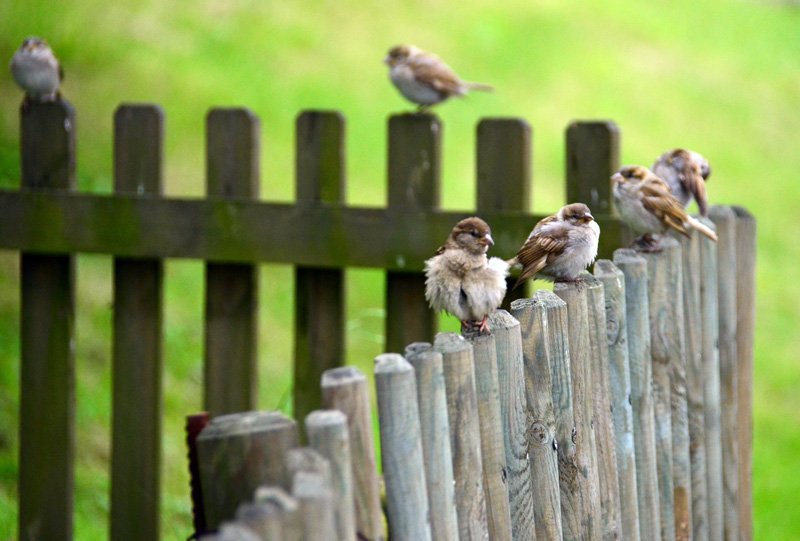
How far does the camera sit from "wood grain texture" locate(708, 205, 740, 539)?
4.62m

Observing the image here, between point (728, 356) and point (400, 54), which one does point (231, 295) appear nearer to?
point (728, 356)

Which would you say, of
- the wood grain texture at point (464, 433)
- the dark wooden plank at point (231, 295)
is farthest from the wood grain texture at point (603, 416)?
the dark wooden plank at point (231, 295)

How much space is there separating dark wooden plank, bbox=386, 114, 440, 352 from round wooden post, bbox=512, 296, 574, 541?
1.56 m

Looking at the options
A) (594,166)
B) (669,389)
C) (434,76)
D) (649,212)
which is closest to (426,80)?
(434,76)

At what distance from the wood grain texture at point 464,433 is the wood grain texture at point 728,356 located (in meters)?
2.19

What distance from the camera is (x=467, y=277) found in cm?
359

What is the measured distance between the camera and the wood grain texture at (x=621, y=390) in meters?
3.60

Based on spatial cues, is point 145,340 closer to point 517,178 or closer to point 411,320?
point 411,320

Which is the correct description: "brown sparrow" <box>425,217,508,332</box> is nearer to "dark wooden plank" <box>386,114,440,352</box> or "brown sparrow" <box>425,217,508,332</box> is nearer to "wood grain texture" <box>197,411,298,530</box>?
"dark wooden plank" <box>386,114,440,352</box>

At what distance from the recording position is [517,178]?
4.66 metres

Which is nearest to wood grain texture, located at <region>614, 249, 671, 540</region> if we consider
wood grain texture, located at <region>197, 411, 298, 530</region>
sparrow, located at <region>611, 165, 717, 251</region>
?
sparrow, located at <region>611, 165, 717, 251</region>

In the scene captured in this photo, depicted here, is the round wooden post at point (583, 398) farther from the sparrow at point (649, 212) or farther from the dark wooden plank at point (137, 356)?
the dark wooden plank at point (137, 356)

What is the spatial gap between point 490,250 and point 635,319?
97 centimetres

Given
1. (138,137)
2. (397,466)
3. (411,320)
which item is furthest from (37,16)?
(397,466)
